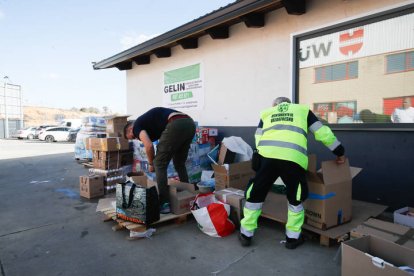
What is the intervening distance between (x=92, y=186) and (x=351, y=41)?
15.9 feet

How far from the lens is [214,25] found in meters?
5.16

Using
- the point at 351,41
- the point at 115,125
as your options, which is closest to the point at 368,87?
the point at 351,41

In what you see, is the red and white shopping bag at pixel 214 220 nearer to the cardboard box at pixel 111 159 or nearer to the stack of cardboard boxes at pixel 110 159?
the stack of cardboard boxes at pixel 110 159

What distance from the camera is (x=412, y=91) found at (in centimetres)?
353

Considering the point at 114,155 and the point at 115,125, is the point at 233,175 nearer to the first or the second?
the point at 114,155

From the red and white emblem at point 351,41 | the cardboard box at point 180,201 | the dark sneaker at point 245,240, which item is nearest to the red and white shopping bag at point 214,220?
the dark sneaker at point 245,240

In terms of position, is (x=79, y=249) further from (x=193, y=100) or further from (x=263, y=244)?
(x=193, y=100)

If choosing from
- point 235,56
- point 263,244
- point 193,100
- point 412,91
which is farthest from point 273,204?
point 193,100

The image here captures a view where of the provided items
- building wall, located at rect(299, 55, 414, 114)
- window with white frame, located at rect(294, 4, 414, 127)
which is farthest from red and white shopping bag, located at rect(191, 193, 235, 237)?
building wall, located at rect(299, 55, 414, 114)

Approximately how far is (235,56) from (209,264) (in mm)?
4266

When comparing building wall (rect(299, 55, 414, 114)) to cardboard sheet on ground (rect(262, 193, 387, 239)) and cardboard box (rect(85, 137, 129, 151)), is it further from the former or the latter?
cardboard box (rect(85, 137, 129, 151))

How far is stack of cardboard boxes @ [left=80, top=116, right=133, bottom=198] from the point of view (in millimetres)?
5215

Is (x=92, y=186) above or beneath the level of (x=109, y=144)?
beneath

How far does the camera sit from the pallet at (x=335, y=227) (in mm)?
2836
